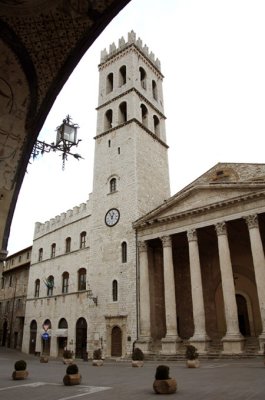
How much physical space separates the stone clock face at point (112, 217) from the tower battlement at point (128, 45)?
19.3 m

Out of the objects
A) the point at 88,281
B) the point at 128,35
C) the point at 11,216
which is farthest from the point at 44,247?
the point at 11,216

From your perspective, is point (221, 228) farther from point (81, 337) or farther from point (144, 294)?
point (81, 337)

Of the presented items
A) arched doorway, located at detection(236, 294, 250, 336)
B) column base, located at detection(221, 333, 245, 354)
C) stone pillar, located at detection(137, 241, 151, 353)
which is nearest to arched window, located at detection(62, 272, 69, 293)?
stone pillar, located at detection(137, 241, 151, 353)

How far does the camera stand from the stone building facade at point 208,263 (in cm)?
2025

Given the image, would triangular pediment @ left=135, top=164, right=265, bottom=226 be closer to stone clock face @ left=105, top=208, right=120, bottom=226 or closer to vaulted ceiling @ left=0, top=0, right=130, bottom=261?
stone clock face @ left=105, top=208, right=120, bottom=226

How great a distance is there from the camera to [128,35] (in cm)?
3647

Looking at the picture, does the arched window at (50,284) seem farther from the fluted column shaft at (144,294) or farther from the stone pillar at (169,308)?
the stone pillar at (169,308)

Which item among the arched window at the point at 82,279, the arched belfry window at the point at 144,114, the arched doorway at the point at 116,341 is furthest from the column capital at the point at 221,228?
the arched belfry window at the point at 144,114

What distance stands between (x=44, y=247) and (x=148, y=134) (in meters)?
16.9

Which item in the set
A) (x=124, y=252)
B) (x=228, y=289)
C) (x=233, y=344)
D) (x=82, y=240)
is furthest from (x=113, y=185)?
(x=233, y=344)

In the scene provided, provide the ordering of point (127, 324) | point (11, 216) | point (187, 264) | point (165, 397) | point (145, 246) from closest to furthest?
point (11, 216), point (165, 397), point (127, 324), point (145, 246), point (187, 264)

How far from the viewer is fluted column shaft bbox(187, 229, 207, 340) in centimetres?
2056

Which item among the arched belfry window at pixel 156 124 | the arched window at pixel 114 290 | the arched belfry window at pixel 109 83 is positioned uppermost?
the arched belfry window at pixel 109 83

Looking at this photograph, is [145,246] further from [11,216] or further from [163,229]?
[11,216]
